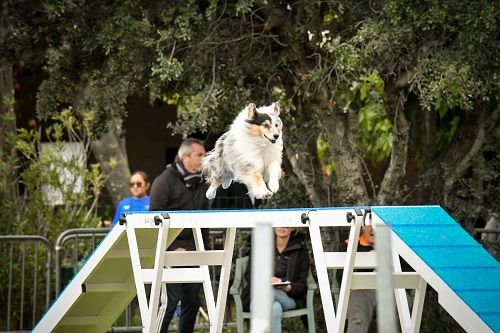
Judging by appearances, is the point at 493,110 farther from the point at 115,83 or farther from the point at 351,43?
the point at 115,83

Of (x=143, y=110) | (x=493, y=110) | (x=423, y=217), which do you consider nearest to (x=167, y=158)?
(x=143, y=110)

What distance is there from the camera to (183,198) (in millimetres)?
9906

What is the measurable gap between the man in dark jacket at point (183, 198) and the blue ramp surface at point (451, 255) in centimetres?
292

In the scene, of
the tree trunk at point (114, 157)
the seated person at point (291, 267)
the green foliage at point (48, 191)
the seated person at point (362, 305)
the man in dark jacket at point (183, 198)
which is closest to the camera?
the seated person at point (362, 305)

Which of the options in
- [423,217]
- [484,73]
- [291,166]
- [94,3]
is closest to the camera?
[423,217]

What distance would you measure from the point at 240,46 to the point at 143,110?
32.6ft

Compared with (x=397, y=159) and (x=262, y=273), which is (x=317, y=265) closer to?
(x=262, y=273)

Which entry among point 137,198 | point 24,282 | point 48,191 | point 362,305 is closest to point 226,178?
point 362,305

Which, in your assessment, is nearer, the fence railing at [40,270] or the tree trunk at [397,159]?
the tree trunk at [397,159]

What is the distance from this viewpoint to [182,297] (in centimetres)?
995

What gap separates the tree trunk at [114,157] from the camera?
17.0m

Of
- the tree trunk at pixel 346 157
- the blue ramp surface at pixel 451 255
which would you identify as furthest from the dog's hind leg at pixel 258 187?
the tree trunk at pixel 346 157

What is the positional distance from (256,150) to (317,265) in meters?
0.93

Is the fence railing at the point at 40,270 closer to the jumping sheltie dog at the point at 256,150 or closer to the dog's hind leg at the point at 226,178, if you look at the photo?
the dog's hind leg at the point at 226,178
